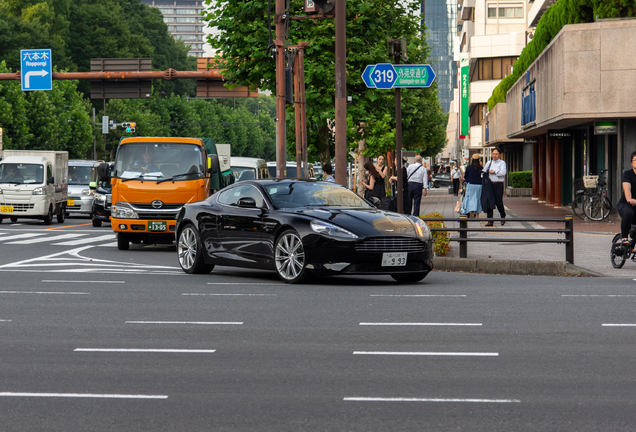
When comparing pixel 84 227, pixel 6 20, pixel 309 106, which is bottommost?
pixel 84 227

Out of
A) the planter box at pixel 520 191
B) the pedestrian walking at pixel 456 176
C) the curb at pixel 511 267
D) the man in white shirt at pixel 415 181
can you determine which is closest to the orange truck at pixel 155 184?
the curb at pixel 511 267

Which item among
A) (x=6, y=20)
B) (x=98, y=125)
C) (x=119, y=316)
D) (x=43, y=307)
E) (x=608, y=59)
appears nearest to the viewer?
(x=119, y=316)

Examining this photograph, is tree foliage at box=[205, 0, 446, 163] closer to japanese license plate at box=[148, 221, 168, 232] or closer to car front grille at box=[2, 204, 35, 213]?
car front grille at box=[2, 204, 35, 213]

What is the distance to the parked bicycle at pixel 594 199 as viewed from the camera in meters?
26.1

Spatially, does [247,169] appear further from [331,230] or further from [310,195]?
Result: [331,230]

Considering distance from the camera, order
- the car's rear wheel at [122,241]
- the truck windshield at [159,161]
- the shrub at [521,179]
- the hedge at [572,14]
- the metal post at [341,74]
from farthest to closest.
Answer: the shrub at [521,179] → the hedge at [572,14] → the car's rear wheel at [122,241] → the truck windshield at [159,161] → the metal post at [341,74]

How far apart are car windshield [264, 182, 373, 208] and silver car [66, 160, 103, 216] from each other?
23.4 metres

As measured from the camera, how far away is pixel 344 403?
579 centimetres

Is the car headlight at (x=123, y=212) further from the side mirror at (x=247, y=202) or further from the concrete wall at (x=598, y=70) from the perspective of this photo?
the concrete wall at (x=598, y=70)

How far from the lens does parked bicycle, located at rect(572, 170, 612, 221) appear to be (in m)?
26.1

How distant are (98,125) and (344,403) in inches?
3418

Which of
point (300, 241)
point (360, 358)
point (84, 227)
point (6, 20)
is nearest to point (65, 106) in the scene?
point (6, 20)

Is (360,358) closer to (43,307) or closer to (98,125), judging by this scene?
(43,307)

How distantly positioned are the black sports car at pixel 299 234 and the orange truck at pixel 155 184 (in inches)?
179
